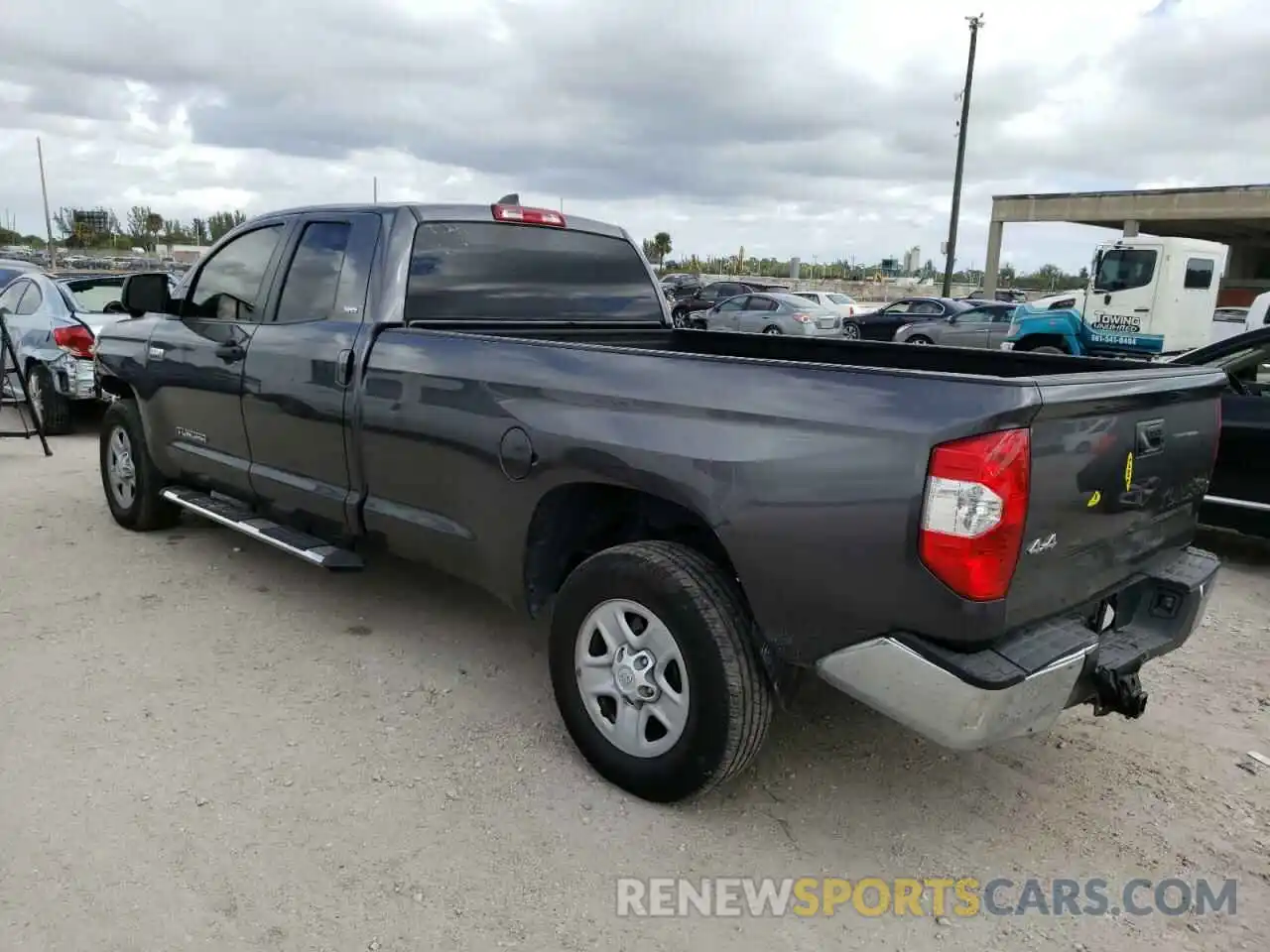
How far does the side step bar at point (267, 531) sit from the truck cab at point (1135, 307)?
14.7 metres

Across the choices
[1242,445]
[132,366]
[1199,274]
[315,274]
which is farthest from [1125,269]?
[132,366]

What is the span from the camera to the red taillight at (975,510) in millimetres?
2238

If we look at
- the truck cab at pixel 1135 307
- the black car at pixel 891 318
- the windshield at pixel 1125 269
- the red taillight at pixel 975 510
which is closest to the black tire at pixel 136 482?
the red taillight at pixel 975 510

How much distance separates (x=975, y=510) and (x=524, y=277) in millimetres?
2730

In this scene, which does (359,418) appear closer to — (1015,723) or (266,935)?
(266,935)

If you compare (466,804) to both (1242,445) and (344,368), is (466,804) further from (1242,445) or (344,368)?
(1242,445)

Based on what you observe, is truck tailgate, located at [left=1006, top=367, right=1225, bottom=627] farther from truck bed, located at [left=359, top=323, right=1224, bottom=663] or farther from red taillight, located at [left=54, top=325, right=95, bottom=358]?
red taillight, located at [left=54, top=325, right=95, bottom=358]

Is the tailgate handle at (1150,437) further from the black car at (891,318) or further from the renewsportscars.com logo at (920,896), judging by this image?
the black car at (891,318)

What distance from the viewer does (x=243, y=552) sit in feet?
18.1

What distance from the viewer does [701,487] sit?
8.82 feet

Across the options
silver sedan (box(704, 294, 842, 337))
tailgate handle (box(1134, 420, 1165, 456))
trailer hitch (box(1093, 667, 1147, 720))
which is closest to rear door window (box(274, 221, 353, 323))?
tailgate handle (box(1134, 420, 1165, 456))

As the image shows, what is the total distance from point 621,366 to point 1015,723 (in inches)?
59.8

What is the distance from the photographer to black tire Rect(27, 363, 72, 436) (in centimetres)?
905

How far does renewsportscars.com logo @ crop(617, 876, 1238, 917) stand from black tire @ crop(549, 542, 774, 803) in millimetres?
322
